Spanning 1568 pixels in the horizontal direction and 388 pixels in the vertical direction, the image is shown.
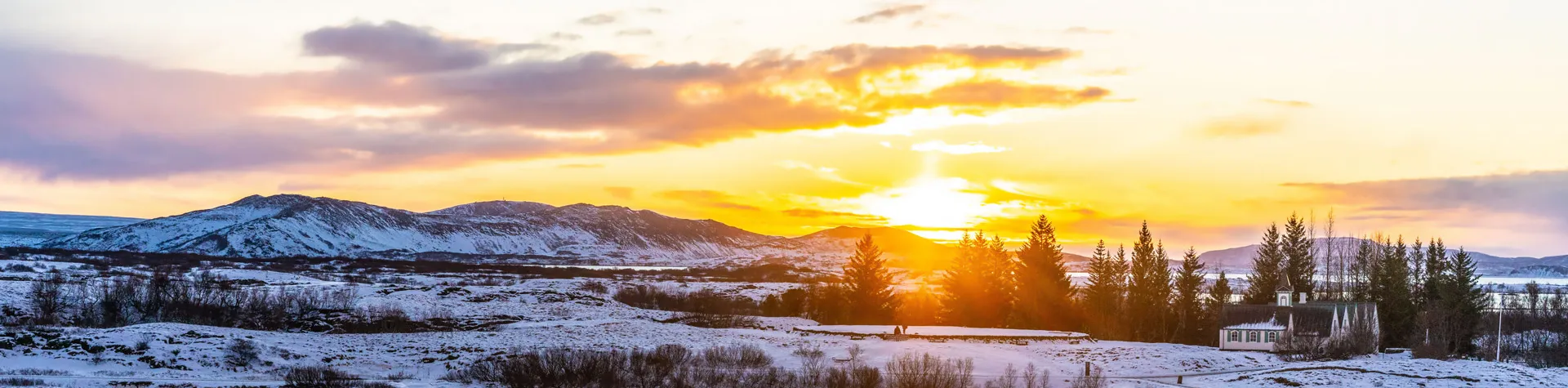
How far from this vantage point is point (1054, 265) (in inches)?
3558

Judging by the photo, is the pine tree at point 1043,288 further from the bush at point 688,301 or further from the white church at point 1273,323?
the bush at point 688,301

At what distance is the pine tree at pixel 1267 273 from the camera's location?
95269mm

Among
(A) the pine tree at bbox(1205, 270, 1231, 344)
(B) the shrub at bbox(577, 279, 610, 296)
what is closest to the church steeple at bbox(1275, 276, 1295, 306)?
(A) the pine tree at bbox(1205, 270, 1231, 344)

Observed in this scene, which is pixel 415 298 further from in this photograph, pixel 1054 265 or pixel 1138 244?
pixel 1138 244

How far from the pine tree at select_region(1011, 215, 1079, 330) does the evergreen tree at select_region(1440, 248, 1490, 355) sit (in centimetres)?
2701

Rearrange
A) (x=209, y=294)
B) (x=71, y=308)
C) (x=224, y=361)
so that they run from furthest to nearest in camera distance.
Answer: (x=209, y=294)
(x=71, y=308)
(x=224, y=361)

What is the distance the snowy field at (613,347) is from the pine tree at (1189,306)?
19.2m

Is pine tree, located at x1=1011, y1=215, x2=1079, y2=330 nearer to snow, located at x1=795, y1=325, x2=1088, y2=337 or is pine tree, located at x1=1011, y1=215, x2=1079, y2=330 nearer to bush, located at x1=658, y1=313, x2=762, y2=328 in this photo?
snow, located at x1=795, y1=325, x2=1088, y2=337

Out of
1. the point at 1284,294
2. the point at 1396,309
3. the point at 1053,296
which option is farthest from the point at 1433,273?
the point at 1053,296

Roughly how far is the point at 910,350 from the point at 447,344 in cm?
2601

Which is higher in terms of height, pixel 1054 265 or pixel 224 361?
pixel 1054 265

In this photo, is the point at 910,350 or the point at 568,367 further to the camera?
the point at 910,350

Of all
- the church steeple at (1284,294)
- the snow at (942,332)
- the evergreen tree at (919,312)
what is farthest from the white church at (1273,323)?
the evergreen tree at (919,312)

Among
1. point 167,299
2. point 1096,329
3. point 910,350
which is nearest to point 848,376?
point 910,350
